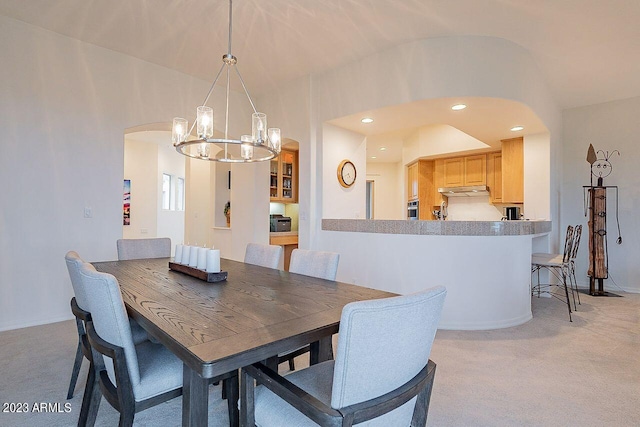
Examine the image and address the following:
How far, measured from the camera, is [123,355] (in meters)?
1.23

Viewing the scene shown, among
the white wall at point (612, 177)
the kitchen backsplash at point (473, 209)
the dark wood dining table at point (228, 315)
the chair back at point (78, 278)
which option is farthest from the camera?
the kitchen backsplash at point (473, 209)

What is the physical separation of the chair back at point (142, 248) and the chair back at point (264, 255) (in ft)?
2.91

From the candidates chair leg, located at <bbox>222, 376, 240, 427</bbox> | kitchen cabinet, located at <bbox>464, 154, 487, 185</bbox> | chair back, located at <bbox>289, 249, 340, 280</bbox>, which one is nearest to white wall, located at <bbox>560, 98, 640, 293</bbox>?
kitchen cabinet, located at <bbox>464, 154, 487, 185</bbox>

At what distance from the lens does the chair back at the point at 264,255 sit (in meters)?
2.58

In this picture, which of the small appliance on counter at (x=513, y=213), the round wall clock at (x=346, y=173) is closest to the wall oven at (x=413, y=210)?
the small appliance on counter at (x=513, y=213)

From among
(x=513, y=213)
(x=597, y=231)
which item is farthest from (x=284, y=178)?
(x=597, y=231)

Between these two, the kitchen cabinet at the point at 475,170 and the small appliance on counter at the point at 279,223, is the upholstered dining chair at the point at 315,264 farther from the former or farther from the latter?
the kitchen cabinet at the point at 475,170

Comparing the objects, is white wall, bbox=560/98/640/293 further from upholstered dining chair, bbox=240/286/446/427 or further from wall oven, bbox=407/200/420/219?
upholstered dining chair, bbox=240/286/446/427

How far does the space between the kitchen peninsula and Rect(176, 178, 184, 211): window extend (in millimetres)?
6569

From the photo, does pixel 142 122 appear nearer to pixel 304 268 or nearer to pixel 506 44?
pixel 304 268

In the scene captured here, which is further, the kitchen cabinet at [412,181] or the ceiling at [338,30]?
the kitchen cabinet at [412,181]

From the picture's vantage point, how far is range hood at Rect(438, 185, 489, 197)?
5534mm

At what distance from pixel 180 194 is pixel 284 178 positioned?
4.38 meters

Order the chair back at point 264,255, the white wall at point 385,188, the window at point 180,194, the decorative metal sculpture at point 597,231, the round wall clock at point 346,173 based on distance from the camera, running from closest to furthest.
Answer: the chair back at point 264,255 → the round wall clock at point 346,173 → the decorative metal sculpture at point 597,231 → the window at point 180,194 → the white wall at point 385,188
